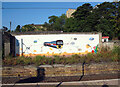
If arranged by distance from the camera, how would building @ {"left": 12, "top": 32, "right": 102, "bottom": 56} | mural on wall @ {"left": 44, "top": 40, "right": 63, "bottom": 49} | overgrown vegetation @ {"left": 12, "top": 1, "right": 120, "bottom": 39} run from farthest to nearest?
overgrown vegetation @ {"left": 12, "top": 1, "right": 120, "bottom": 39} → mural on wall @ {"left": 44, "top": 40, "right": 63, "bottom": 49} → building @ {"left": 12, "top": 32, "right": 102, "bottom": 56}

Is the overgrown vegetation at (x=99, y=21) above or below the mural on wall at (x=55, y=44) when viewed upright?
above

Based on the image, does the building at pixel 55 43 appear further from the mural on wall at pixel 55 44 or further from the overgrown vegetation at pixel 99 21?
the overgrown vegetation at pixel 99 21

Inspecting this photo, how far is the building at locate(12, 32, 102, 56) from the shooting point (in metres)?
13.6

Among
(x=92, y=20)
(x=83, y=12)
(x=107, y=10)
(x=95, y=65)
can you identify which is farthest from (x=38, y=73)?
(x=107, y=10)

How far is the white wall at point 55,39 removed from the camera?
1360 centimetres

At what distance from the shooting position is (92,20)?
31.1 meters

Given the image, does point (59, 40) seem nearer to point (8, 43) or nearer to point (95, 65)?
point (8, 43)

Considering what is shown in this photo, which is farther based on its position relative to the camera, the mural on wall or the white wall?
the mural on wall

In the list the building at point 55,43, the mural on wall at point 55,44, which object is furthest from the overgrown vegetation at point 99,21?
the mural on wall at point 55,44

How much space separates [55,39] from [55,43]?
47cm

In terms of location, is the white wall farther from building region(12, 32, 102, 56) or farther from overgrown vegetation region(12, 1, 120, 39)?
overgrown vegetation region(12, 1, 120, 39)

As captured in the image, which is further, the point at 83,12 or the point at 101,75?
the point at 83,12

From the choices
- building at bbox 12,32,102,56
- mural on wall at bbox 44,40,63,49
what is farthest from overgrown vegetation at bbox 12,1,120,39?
mural on wall at bbox 44,40,63,49

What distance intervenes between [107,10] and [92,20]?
6083mm
